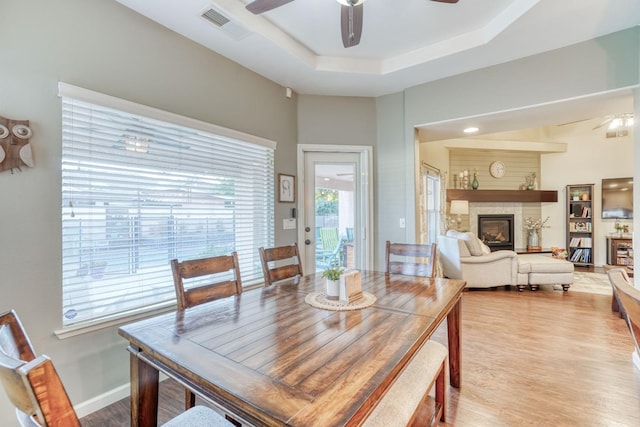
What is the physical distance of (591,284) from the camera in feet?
16.7

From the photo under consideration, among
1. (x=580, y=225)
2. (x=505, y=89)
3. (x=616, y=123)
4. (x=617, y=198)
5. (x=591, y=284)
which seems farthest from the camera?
(x=580, y=225)

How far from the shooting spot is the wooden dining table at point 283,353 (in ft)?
2.74

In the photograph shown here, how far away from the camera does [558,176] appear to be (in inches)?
291

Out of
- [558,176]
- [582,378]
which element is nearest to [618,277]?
[582,378]

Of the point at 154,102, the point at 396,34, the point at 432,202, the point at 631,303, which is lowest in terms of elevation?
the point at 631,303

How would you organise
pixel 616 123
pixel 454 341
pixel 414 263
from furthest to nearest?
pixel 616 123, pixel 414 263, pixel 454 341

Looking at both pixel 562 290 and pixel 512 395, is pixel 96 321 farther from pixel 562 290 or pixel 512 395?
pixel 562 290

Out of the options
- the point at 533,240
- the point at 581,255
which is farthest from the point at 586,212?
the point at 533,240

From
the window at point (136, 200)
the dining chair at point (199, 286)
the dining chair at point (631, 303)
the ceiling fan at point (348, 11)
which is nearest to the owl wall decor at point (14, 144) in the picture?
the window at point (136, 200)

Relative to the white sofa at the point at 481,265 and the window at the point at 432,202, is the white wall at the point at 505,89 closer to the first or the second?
the white sofa at the point at 481,265

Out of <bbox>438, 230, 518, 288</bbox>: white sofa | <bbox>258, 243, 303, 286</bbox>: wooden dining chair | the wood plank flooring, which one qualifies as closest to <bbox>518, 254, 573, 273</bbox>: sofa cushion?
<bbox>438, 230, 518, 288</bbox>: white sofa

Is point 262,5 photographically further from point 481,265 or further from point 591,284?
point 591,284

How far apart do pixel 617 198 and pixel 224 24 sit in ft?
28.1

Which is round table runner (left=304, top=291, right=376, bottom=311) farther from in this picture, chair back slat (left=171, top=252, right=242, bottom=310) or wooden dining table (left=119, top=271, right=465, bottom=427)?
chair back slat (left=171, top=252, right=242, bottom=310)
